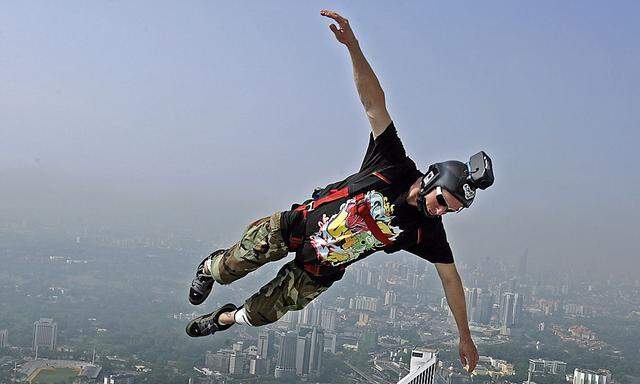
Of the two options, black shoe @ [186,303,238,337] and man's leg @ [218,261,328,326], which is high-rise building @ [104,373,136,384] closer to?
black shoe @ [186,303,238,337]

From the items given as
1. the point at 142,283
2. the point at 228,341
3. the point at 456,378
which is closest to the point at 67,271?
the point at 142,283

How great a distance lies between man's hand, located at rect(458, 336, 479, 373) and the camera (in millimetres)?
2861

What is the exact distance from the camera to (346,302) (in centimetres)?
1691

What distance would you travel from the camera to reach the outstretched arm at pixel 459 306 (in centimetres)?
276

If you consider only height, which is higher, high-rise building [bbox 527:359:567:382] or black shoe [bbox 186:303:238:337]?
black shoe [bbox 186:303:238:337]

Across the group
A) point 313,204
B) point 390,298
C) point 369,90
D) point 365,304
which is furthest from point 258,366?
point 369,90

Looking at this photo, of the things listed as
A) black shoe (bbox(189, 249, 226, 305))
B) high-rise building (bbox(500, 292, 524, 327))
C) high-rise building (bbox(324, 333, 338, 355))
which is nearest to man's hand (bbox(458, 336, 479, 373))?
black shoe (bbox(189, 249, 226, 305))

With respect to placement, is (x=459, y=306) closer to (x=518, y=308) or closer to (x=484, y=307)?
(x=484, y=307)

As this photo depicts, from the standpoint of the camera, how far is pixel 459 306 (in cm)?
279

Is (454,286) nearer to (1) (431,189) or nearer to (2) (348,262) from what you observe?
(2) (348,262)

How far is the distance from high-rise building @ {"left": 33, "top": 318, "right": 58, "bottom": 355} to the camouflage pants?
55.7 ft

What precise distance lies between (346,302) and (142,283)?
7093 mm

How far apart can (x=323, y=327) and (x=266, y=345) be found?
5.52ft

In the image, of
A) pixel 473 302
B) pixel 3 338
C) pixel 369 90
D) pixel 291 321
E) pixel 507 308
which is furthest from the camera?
pixel 3 338
